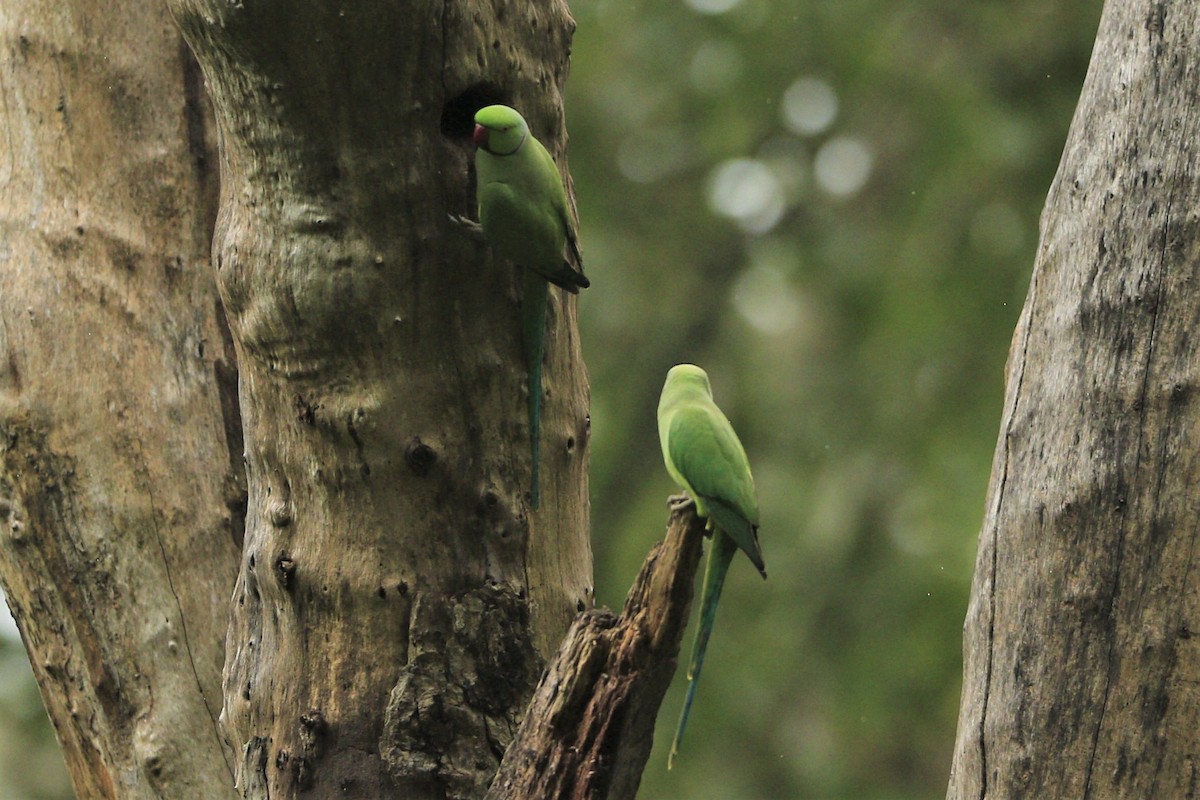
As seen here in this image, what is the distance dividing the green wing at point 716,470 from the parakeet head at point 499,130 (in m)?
0.64

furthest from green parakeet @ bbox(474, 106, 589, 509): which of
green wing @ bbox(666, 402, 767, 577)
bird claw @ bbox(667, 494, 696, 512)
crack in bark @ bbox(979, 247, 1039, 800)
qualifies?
crack in bark @ bbox(979, 247, 1039, 800)

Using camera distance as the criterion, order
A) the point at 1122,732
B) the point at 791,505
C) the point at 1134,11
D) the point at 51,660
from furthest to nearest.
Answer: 1. the point at 791,505
2. the point at 51,660
3. the point at 1134,11
4. the point at 1122,732

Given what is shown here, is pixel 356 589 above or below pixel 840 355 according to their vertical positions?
below

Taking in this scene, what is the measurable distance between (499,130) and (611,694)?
1131mm

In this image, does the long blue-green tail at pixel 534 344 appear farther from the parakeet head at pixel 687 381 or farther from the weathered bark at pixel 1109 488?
the weathered bark at pixel 1109 488

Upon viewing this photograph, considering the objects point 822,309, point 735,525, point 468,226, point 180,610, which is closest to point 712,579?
point 735,525

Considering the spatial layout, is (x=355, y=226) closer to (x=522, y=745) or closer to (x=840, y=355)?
(x=522, y=745)

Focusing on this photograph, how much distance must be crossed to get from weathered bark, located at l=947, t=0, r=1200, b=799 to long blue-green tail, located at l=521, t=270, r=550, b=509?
3.18 ft

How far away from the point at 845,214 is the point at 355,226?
21.7 ft

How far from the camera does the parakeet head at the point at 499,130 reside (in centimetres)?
256

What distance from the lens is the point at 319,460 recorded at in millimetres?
2752

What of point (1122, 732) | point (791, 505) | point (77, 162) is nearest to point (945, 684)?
point (791, 505)

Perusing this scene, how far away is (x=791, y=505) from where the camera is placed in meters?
8.33

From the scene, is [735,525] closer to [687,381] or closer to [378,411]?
[687,381]
